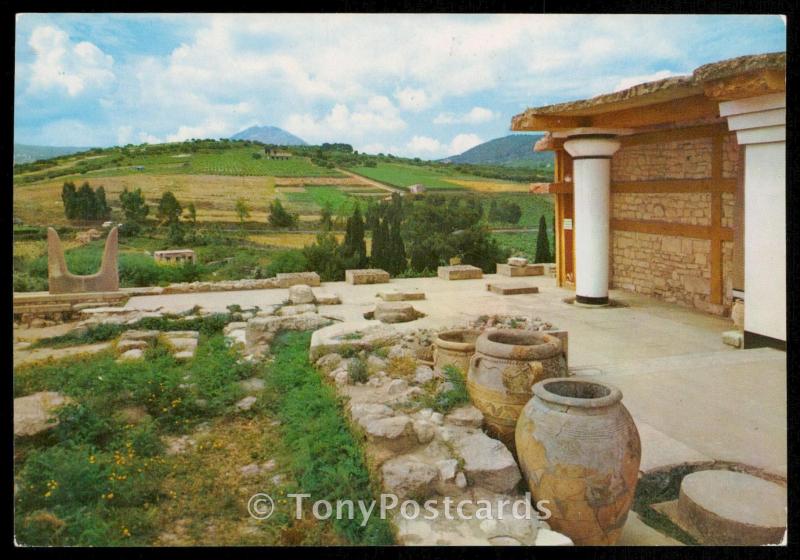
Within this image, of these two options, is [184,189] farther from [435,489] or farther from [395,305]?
[435,489]

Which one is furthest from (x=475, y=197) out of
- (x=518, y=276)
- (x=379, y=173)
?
(x=518, y=276)

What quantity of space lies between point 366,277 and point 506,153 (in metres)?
5.93

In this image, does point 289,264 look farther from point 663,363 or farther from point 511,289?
point 663,363

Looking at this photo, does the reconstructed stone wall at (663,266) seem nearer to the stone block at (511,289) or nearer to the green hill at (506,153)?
the stone block at (511,289)

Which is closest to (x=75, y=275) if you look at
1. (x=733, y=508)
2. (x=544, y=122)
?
(x=544, y=122)

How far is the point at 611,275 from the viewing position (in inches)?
496

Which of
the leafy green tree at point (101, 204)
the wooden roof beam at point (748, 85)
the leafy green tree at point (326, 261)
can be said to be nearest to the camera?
the wooden roof beam at point (748, 85)

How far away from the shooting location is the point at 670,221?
35.4ft

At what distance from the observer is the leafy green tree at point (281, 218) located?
18.6m

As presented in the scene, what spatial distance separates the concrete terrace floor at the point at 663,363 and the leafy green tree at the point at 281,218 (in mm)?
6094

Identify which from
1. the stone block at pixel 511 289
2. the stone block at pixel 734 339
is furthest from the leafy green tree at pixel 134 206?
the stone block at pixel 734 339

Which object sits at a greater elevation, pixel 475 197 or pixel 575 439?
pixel 475 197

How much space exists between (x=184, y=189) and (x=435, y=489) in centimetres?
1490
